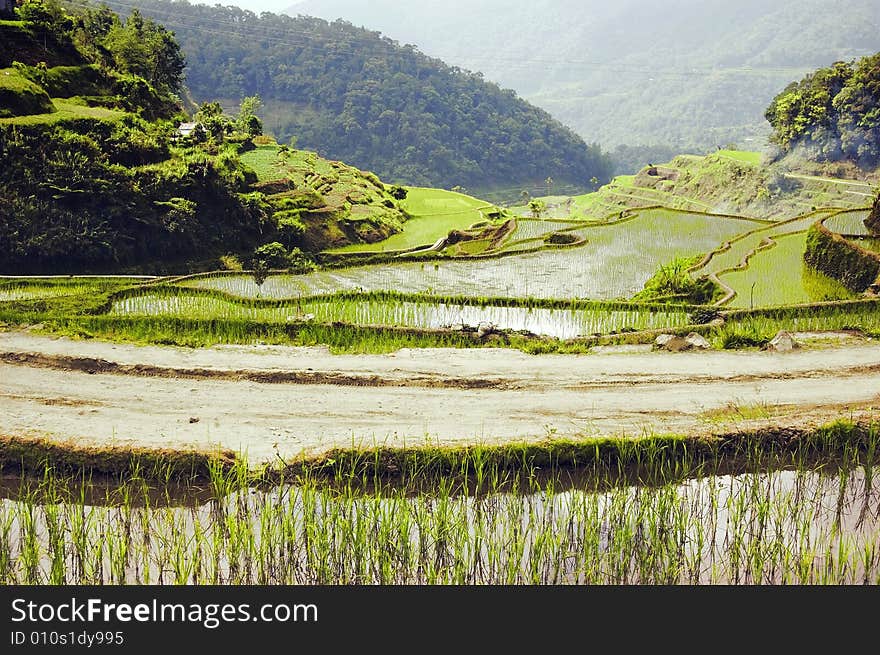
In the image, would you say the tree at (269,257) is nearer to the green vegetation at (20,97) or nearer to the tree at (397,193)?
the green vegetation at (20,97)

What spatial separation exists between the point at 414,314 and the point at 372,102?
50646 mm

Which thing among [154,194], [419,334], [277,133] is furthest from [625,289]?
[277,133]

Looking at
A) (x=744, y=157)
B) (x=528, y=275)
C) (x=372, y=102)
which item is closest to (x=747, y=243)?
(x=528, y=275)

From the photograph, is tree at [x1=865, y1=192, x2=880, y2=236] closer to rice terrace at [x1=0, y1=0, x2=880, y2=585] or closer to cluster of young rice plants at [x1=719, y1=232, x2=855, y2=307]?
rice terrace at [x1=0, y1=0, x2=880, y2=585]

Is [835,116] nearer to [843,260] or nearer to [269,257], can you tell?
[843,260]

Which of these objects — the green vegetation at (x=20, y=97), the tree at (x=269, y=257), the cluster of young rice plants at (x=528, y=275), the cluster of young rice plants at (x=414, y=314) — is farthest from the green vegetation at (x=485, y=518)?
the green vegetation at (x=20, y=97)

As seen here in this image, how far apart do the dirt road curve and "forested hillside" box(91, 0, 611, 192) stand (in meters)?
45.1

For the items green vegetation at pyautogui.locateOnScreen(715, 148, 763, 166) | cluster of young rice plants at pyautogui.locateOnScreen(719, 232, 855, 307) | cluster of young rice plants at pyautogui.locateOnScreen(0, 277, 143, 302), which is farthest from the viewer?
green vegetation at pyautogui.locateOnScreen(715, 148, 763, 166)

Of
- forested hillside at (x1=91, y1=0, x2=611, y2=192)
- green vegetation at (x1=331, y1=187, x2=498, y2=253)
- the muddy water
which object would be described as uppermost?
forested hillside at (x1=91, y1=0, x2=611, y2=192)

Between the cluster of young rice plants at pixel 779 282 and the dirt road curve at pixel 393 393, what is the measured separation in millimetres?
2393

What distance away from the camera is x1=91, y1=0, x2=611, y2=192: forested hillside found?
54.7 metres

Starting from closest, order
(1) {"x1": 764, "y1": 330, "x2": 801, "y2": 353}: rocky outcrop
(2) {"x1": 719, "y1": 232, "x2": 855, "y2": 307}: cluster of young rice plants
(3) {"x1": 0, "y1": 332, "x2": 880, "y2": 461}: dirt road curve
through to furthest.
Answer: (3) {"x1": 0, "y1": 332, "x2": 880, "y2": 461}: dirt road curve, (1) {"x1": 764, "y1": 330, "x2": 801, "y2": 353}: rocky outcrop, (2) {"x1": 719, "y1": 232, "x2": 855, "y2": 307}: cluster of young rice plants

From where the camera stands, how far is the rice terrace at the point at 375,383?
4.69 meters

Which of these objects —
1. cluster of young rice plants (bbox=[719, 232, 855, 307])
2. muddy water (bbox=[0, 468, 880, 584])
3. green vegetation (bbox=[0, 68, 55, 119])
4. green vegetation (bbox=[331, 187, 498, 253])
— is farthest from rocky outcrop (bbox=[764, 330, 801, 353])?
green vegetation (bbox=[0, 68, 55, 119])
